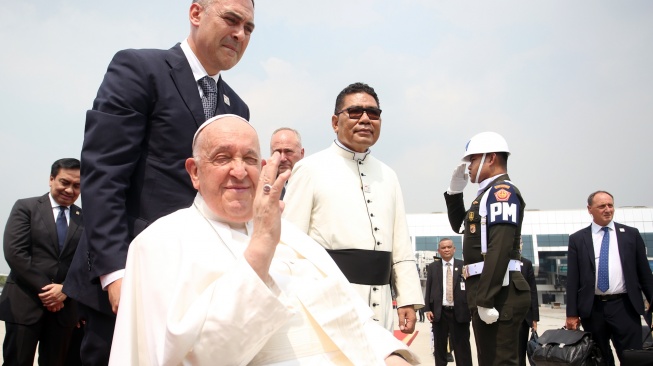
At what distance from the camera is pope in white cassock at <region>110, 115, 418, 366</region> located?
66.4 inches

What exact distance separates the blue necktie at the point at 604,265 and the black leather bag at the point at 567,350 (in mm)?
688

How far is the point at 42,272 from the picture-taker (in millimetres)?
5219

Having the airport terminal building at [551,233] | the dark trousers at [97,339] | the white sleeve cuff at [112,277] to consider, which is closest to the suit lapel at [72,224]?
the dark trousers at [97,339]

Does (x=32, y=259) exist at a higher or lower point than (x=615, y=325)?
higher

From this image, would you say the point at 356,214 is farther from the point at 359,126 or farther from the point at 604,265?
the point at 604,265

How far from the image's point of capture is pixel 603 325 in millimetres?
6324

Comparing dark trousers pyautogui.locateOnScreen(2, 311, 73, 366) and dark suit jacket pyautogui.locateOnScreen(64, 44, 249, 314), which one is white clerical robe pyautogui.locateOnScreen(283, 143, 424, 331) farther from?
dark trousers pyautogui.locateOnScreen(2, 311, 73, 366)

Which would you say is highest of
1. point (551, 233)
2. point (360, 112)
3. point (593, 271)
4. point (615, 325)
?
point (360, 112)

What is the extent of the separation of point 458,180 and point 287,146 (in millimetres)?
1997

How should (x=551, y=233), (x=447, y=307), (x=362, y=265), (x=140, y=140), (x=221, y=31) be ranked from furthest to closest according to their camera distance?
(x=551, y=233) < (x=447, y=307) < (x=362, y=265) < (x=221, y=31) < (x=140, y=140)

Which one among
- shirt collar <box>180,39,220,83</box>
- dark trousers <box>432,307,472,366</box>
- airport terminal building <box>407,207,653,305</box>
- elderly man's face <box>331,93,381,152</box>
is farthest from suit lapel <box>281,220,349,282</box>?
airport terminal building <box>407,207,653,305</box>

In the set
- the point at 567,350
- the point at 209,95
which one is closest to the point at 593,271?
the point at 567,350

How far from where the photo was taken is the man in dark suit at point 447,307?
8.51 metres

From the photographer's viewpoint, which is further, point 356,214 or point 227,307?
point 356,214
